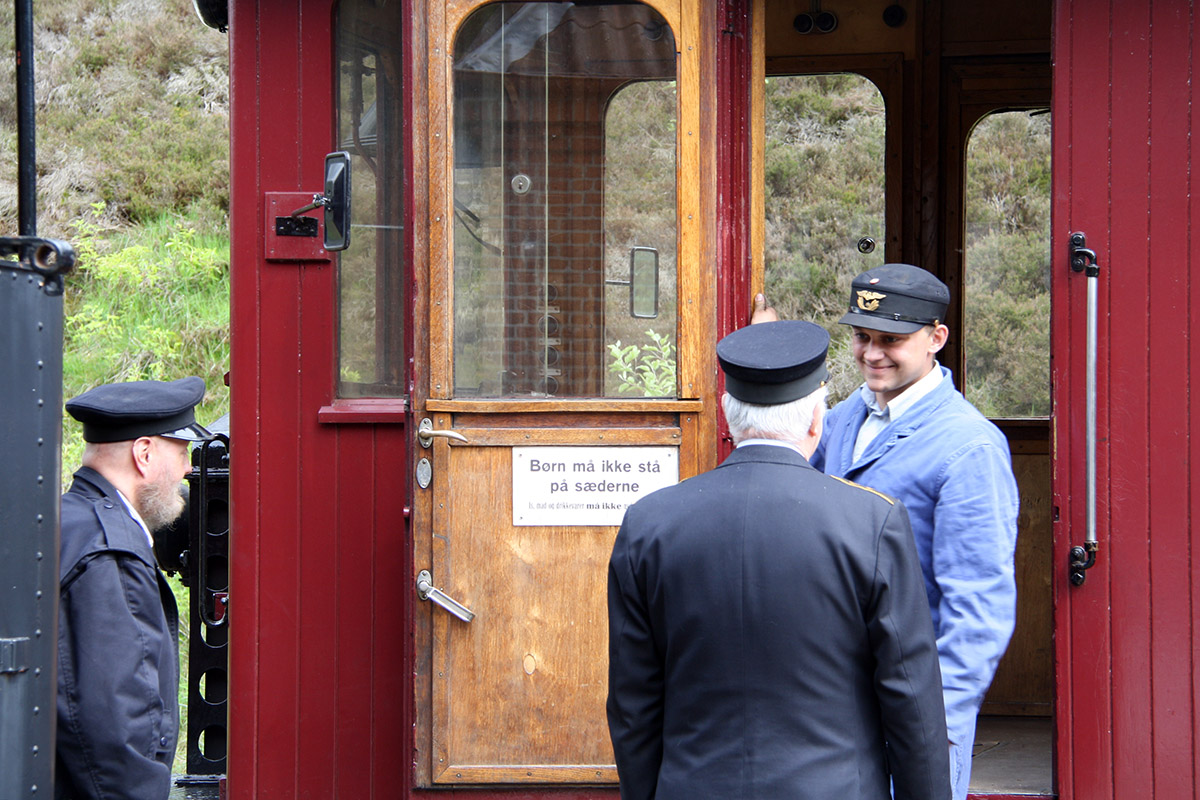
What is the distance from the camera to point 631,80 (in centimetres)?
331

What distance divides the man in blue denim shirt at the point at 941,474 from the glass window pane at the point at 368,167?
1843 millimetres

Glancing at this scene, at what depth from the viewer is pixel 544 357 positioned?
3.32m

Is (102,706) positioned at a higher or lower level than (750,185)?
lower

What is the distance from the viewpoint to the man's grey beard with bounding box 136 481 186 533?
2934 millimetres

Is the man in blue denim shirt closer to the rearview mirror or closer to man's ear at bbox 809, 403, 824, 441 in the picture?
man's ear at bbox 809, 403, 824, 441

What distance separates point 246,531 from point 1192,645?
2968 millimetres

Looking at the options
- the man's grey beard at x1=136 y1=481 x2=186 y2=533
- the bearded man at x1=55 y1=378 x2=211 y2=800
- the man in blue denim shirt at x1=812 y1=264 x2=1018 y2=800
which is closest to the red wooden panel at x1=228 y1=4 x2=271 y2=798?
the man's grey beard at x1=136 y1=481 x2=186 y2=533

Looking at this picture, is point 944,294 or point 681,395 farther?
point 681,395

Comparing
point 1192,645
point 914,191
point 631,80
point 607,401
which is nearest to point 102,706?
point 607,401

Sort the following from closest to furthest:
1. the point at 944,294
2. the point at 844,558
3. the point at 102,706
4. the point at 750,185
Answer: the point at 844,558, the point at 102,706, the point at 944,294, the point at 750,185

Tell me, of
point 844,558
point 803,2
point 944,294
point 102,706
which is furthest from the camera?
point 803,2

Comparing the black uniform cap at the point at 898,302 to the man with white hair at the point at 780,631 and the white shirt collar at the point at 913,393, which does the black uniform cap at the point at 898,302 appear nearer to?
the white shirt collar at the point at 913,393

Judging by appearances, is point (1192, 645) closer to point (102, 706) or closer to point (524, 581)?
point (524, 581)

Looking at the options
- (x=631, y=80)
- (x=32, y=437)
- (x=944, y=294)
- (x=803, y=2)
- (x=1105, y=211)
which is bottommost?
(x=32, y=437)
